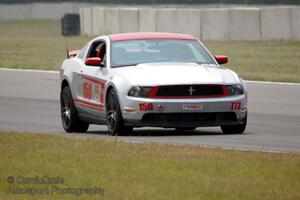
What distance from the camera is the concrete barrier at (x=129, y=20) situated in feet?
138

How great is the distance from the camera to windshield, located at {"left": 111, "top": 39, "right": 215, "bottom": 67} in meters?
16.4

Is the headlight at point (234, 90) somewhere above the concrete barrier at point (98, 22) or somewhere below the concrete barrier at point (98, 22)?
above

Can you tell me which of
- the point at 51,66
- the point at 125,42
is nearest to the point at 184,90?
the point at 125,42

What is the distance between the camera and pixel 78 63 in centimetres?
1733

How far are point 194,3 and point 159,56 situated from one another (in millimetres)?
32901

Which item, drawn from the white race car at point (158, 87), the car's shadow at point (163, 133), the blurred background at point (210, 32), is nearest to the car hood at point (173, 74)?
the white race car at point (158, 87)

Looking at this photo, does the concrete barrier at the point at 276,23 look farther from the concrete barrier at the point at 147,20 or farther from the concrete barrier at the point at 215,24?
the concrete barrier at the point at 147,20

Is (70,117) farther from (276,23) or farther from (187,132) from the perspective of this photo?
(276,23)

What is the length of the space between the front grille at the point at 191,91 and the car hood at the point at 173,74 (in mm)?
54

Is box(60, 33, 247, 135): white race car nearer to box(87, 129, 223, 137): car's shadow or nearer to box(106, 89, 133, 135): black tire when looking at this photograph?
box(106, 89, 133, 135): black tire

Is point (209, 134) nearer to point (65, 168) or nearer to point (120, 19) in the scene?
point (65, 168)

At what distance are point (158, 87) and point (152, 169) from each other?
160 inches

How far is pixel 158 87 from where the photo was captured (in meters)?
15.4

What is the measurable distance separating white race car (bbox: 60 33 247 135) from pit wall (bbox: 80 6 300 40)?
19581 mm
